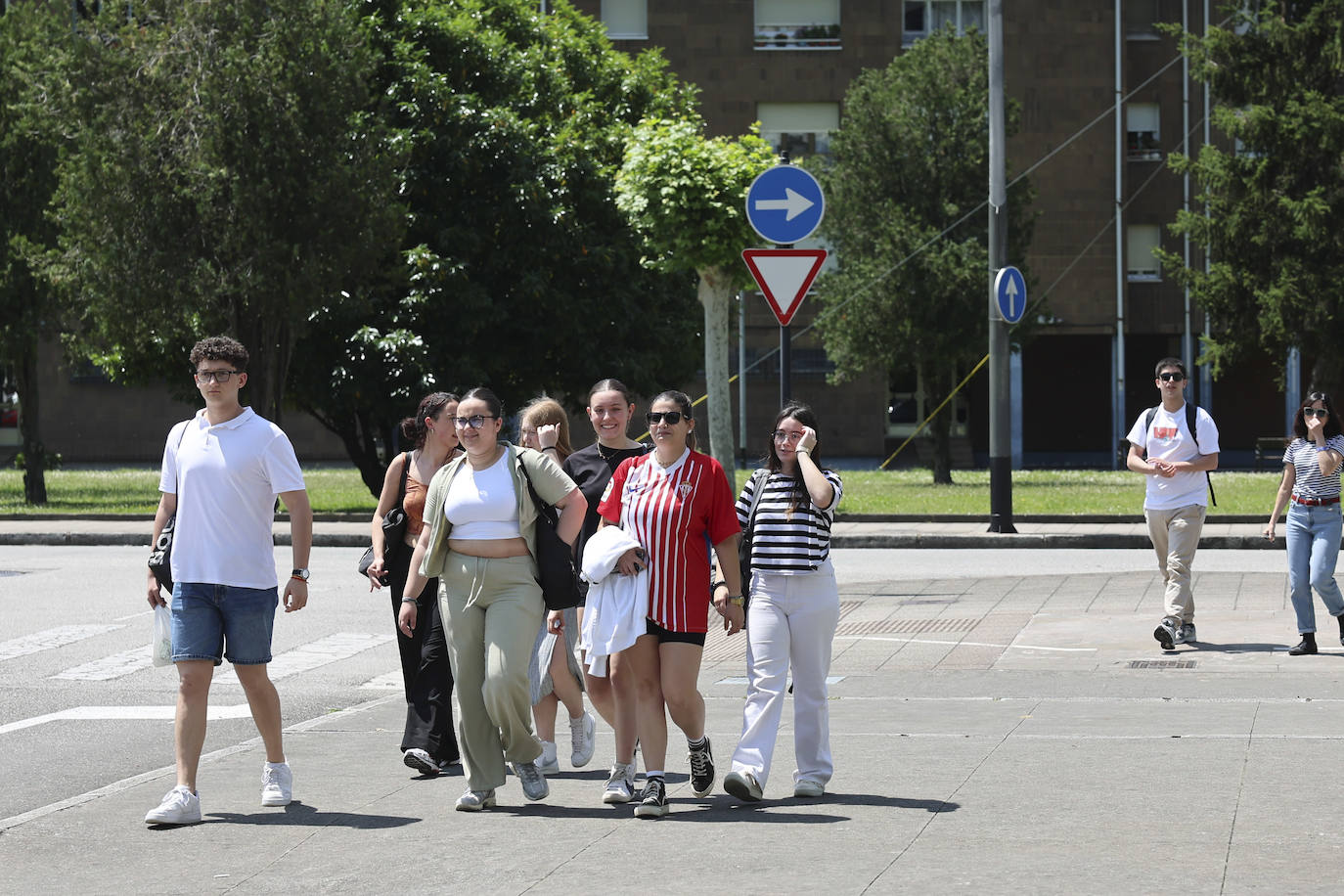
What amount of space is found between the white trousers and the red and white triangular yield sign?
216 inches

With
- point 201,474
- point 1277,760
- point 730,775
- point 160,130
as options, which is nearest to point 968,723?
point 1277,760

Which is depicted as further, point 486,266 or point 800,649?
point 486,266

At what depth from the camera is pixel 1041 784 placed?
699 centimetres

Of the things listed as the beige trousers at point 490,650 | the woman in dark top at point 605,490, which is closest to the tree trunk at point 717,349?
the woman in dark top at point 605,490

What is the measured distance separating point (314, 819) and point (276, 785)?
0.30m

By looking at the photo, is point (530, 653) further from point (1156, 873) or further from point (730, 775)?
point (1156, 873)

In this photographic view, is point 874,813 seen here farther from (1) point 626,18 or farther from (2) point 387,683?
(1) point 626,18

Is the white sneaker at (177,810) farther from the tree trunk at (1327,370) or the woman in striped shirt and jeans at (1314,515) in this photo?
the tree trunk at (1327,370)

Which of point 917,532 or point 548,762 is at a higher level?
point 548,762

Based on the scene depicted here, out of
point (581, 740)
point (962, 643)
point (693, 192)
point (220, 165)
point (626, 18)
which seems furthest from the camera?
point (626, 18)

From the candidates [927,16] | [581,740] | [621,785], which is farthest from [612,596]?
[927,16]

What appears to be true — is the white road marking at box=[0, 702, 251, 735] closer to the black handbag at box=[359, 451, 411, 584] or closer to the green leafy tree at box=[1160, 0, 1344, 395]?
the black handbag at box=[359, 451, 411, 584]

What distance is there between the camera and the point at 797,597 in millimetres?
7043

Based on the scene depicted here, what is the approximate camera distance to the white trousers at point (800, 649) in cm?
700
